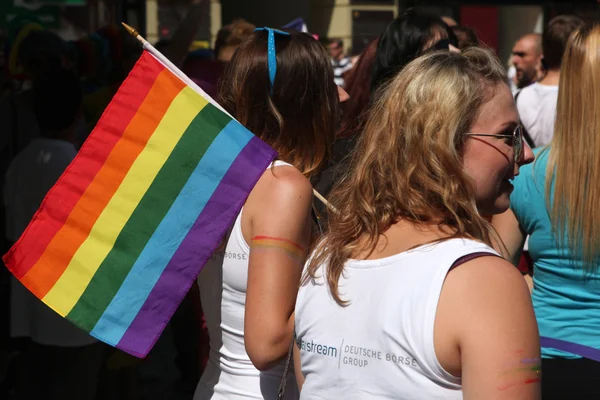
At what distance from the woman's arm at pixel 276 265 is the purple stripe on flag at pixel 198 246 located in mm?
92

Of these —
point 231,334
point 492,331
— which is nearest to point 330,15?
point 231,334

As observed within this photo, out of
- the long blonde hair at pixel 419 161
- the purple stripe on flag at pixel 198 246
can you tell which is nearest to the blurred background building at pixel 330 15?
the purple stripe on flag at pixel 198 246

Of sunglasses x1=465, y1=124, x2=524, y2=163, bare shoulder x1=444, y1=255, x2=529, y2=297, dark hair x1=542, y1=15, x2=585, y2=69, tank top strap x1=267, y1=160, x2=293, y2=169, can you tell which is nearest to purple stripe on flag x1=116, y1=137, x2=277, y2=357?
tank top strap x1=267, y1=160, x2=293, y2=169

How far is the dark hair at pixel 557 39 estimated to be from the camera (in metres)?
4.64

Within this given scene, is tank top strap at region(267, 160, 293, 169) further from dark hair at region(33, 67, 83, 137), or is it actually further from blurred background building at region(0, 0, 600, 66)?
blurred background building at region(0, 0, 600, 66)

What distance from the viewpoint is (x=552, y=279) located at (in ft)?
8.74

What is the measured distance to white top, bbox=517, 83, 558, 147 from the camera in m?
4.52

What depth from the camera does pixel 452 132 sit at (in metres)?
1.64

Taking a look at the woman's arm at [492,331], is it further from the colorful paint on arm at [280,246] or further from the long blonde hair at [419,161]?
the colorful paint on arm at [280,246]

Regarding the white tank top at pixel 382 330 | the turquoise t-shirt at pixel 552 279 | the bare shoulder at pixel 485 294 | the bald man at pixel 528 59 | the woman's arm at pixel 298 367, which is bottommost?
the bald man at pixel 528 59

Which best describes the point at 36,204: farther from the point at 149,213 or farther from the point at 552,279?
the point at 552,279

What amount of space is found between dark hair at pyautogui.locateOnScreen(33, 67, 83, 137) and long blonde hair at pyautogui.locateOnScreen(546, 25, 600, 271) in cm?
232

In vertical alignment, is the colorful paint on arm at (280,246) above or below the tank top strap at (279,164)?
below

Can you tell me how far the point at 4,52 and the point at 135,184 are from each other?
4.44 metres
